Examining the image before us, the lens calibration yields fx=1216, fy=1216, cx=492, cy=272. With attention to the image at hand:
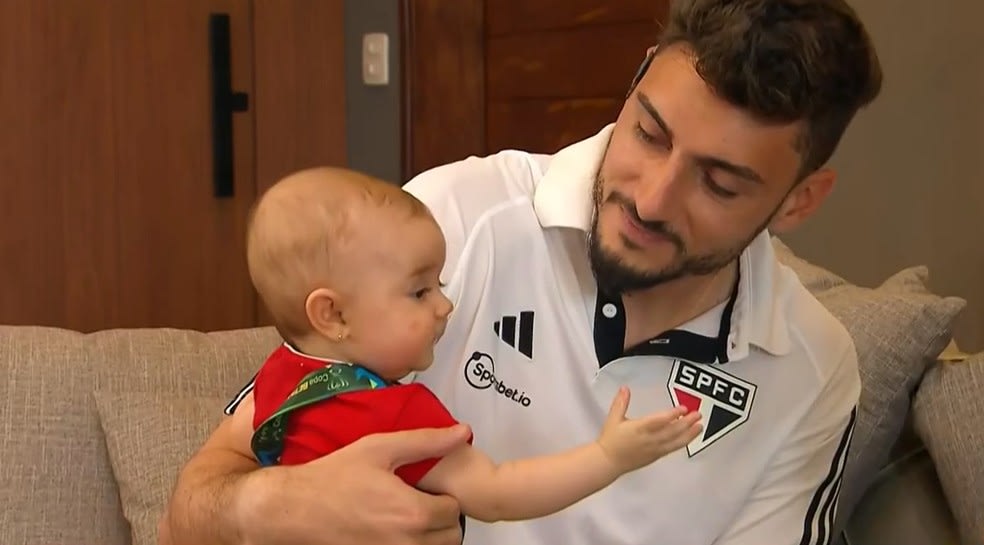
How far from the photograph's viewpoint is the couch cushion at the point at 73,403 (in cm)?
169

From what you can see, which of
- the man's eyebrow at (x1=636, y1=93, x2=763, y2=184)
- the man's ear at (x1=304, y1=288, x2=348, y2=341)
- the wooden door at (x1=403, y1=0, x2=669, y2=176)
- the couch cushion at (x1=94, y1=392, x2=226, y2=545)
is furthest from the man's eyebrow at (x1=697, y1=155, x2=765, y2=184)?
the wooden door at (x1=403, y1=0, x2=669, y2=176)

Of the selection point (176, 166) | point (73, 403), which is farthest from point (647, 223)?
point (176, 166)

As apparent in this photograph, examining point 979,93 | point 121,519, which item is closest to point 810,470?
point 121,519

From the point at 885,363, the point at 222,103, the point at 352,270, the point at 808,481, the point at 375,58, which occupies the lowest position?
the point at 808,481

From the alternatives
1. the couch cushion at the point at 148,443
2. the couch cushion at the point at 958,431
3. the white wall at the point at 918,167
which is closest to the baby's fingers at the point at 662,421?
the couch cushion at the point at 958,431

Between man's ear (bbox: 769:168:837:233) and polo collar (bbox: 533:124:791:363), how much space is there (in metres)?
0.03

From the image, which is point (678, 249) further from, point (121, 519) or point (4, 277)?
point (4, 277)

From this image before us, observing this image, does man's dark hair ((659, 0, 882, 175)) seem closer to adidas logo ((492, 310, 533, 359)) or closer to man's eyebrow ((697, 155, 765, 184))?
man's eyebrow ((697, 155, 765, 184))

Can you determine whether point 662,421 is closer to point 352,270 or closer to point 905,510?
point 352,270

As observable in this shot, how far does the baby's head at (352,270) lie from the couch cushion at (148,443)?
0.66 m

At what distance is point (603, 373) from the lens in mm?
1416

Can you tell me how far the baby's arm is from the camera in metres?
1.05

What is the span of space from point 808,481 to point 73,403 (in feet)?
3.37

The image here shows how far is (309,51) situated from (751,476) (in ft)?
6.64
